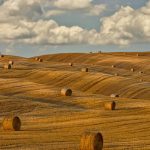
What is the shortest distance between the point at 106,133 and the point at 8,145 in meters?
6.03

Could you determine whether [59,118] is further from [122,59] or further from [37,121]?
[122,59]

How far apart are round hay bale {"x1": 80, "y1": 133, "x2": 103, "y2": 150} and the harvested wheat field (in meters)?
0.97

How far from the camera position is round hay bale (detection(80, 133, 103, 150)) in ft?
52.6

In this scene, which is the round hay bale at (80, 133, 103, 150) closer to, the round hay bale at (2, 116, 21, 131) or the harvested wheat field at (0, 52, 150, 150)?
the harvested wheat field at (0, 52, 150, 150)

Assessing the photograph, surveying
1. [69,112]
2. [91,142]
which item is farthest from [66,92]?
[91,142]

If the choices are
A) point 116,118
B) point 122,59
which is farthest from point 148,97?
point 122,59

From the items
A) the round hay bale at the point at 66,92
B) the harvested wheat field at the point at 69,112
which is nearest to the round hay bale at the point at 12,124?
the harvested wheat field at the point at 69,112

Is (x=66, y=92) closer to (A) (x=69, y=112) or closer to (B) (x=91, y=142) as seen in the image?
(A) (x=69, y=112)

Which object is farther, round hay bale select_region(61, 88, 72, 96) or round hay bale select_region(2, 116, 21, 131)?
round hay bale select_region(61, 88, 72, 96)

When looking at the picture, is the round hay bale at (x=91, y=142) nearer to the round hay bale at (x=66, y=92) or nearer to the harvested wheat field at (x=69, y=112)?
the harvested wheat field at (x=69, y=112)

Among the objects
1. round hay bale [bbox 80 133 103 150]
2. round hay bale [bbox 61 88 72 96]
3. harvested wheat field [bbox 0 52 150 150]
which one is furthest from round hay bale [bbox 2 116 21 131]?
round hay bale [bbox 61 88 72 96]

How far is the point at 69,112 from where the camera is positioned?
29781 millimetres

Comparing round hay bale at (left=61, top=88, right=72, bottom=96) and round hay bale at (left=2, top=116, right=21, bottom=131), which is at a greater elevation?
→ round hay bale at (left=61, top=88, right=72, bottom=96)

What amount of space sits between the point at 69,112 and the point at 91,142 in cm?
1375
